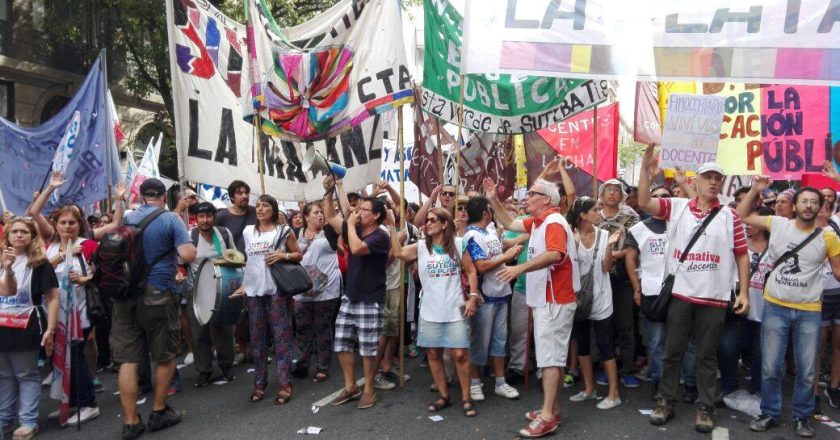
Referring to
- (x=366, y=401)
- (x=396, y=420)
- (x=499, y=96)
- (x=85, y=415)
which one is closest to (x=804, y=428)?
(x=396, y=420)

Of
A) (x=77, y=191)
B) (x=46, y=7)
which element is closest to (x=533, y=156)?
(x=77, y=191)

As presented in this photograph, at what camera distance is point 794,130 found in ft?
26.0

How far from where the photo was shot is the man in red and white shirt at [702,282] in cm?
502

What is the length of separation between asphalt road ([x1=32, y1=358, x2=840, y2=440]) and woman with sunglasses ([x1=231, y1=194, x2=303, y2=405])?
22cm

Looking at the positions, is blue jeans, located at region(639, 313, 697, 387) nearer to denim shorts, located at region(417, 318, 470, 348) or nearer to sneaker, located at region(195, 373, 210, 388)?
denim shorts, located at region(417, 318, 470, 348)

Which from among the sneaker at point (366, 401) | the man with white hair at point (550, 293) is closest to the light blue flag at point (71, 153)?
the sneaker at point (366, 401)

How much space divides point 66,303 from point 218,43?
347 cm

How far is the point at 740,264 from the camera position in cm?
509

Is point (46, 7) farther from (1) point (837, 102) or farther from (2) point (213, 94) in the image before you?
(1) point (837, 102)

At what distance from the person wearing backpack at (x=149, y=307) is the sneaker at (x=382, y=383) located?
190 cm

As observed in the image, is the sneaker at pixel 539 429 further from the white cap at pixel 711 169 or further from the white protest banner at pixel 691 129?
the white protest banner at pixel 691 129

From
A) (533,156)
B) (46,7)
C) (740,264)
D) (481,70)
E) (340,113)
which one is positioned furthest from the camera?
(46,7)

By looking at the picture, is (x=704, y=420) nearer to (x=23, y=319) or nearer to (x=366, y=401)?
(x=366, y=401)

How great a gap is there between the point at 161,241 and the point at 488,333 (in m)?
2.86
